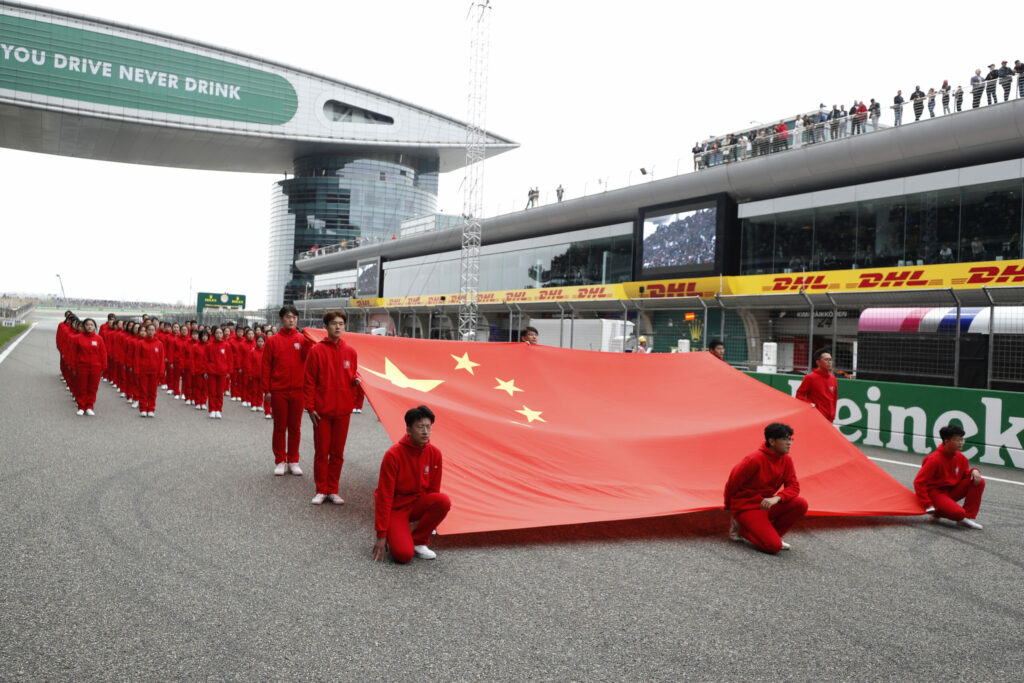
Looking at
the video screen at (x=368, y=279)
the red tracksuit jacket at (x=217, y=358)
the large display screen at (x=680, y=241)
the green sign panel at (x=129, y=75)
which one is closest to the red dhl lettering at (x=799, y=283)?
the large display screen at (x=680, y=241)

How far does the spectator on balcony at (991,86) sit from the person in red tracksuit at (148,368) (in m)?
23.4

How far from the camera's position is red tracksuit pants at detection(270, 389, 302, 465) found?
307 inches

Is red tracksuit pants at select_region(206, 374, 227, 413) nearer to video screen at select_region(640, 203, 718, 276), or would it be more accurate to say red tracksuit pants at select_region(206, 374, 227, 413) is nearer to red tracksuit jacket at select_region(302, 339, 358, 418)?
red tracksuit jacket at select_region(302, 339, 358, 418)

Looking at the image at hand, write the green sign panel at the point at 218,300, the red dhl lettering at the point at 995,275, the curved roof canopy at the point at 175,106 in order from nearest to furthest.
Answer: the red dhl lettering at the point at 995,275
the curved roof canopy at the point at 175,106
the green sign panel at the point at 218,300

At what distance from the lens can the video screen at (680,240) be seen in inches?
1093

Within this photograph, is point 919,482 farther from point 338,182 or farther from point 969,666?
point 338,182

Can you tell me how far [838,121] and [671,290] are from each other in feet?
29.4

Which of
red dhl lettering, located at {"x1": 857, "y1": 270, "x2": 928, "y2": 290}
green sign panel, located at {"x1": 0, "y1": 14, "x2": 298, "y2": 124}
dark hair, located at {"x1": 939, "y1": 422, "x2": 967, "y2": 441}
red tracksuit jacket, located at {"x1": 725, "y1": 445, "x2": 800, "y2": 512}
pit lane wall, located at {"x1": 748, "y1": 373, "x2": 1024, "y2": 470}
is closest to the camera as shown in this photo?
red tracksuit jacket, located at {"x1": 725, "y1": 445, "x2": 800, "y2": 512}

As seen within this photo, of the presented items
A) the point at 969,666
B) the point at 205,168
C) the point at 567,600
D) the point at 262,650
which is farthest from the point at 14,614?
the point at 205,168

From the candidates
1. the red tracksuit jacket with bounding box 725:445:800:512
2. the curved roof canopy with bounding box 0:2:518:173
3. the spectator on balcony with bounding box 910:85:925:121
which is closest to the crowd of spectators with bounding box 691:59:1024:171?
the spectator on balcony with bounding box 910:85:925:121

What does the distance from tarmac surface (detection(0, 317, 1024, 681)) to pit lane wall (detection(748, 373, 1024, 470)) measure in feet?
13.3

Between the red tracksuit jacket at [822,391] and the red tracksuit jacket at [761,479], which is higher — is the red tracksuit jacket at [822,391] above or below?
above

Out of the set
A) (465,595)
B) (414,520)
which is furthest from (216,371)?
(465,595)

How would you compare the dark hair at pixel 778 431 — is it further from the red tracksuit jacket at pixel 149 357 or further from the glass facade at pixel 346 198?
→ the glass facade at pixel 346 198
